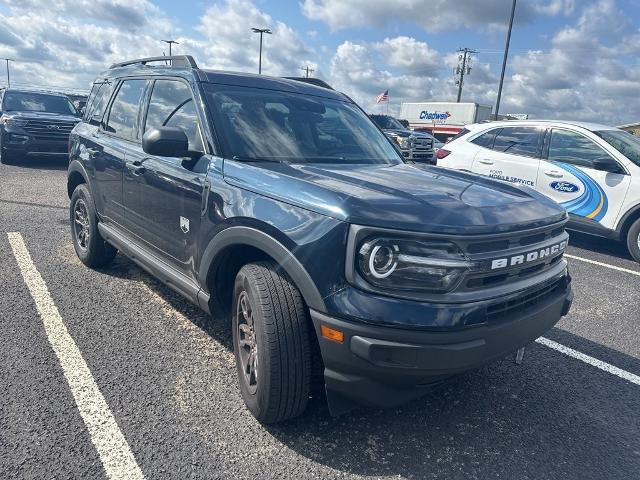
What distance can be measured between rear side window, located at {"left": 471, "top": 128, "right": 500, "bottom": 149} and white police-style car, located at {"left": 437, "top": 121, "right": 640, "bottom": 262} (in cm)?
2

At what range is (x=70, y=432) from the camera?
253 cm

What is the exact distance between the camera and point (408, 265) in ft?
7.00

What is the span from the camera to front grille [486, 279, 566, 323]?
90.0 inches

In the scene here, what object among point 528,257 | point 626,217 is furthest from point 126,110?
point 626,217

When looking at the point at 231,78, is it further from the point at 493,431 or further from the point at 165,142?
the point at 493,431

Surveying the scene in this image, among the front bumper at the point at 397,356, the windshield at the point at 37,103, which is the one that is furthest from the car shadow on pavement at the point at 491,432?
the windshield at the point at 37,103

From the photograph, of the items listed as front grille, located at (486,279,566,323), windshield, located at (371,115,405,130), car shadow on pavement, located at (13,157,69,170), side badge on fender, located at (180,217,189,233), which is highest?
windshield, located at (371,115,405,130)

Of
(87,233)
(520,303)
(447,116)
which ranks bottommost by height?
(87,233)

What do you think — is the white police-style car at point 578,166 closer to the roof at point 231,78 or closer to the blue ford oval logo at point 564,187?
the blue ford oval logo at point 564,187

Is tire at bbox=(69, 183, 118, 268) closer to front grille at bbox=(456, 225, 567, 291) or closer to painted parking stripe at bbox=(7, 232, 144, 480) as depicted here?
painted parking stripe at bbox=(7, 232, 144, 480)

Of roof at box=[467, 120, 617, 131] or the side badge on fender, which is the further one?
roof at box=[467, 120, 617, 131]

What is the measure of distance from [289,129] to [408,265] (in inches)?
64.5

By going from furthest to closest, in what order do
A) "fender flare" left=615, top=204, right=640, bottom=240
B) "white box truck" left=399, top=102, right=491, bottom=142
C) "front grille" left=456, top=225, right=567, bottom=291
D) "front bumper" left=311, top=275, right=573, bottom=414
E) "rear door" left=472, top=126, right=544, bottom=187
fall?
"white box truck" left=399, top=102, right=491, bottom=142, "rear door" left=472, top=126, right=544, bottom=187, "fender flare" left=615, top=204, right=640, bottom=240, "front grille" left=456, top=225, right=567, bottom=291, "front bumper" left=311, top=275, right=573, bottom=414

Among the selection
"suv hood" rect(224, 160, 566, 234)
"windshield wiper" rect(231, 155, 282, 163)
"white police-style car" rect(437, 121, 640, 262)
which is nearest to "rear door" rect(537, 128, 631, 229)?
"white police-style car" rect(437, 121, 640, 262)
